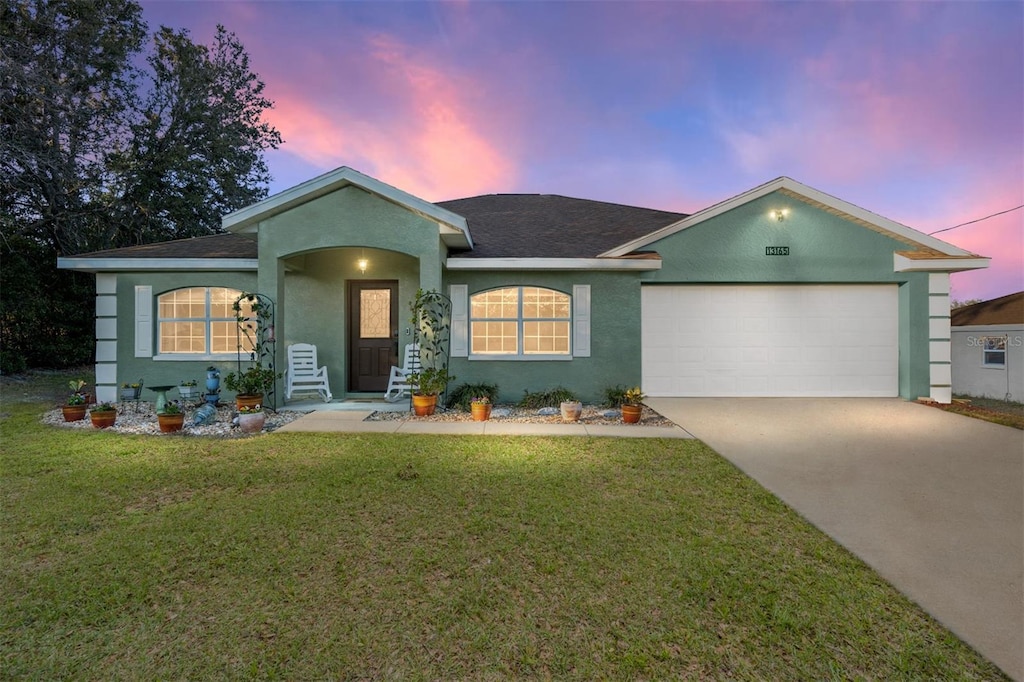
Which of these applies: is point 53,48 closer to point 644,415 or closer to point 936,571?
Result: point 644,415

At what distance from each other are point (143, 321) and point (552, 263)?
8.28 metres

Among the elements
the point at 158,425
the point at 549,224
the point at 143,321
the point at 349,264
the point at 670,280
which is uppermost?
the point at 549,224

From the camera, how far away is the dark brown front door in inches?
359

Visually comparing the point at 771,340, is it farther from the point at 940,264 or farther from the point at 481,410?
the point at 481,410

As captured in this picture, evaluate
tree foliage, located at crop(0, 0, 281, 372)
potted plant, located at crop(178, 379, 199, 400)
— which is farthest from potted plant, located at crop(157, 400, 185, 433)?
tree foliage, located at crop(0, 0, 281, 372)

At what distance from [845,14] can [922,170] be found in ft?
23.8

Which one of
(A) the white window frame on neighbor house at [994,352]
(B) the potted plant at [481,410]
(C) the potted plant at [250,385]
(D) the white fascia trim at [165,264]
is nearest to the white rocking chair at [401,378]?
(B) the potted plant at [481,410]

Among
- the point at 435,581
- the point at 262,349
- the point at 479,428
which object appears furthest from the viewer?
the point at 262,349

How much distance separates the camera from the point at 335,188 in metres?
7.54

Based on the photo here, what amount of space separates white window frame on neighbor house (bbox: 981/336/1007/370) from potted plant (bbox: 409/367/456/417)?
12.6 meters

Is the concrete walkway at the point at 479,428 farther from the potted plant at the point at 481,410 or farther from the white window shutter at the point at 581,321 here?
the white window shutter at the point at 581,321

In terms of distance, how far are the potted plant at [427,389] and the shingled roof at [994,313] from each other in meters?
12.1

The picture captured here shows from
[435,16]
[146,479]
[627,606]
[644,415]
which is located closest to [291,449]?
[146,479]

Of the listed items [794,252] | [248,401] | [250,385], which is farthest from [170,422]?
[794,252]
